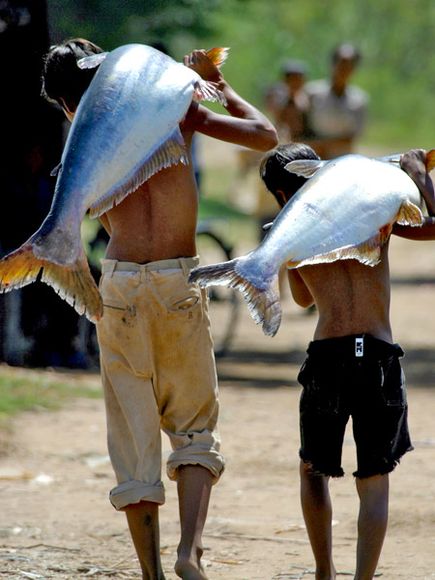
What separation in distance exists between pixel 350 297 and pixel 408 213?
1.05 feet

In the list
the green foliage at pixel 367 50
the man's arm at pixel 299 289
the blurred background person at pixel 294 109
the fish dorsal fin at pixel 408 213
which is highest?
the green foliage at pixel 367 50

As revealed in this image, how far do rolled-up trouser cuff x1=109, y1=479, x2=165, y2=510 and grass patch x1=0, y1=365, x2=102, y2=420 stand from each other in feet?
10.6

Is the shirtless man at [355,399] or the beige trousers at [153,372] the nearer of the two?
the shirtless man at [355,399]

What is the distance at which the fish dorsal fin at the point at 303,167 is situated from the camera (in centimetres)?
417

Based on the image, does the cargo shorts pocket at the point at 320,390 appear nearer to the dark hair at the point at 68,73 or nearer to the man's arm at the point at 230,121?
the man's arm at the point at 230,121

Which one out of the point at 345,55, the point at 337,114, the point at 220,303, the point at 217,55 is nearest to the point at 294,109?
the point at 337,114

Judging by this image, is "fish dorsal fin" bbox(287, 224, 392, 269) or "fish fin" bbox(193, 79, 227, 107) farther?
"fish fin" bbox(193, 79, 227, 107)

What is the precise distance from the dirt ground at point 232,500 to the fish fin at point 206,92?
5.72 feet

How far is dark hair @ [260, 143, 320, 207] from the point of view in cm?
432

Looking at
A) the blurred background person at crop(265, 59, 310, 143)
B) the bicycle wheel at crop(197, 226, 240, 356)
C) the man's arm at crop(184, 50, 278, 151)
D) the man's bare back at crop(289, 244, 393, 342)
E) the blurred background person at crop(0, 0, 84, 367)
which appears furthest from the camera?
the blurred background person at crop(265, 59, 310, 143)

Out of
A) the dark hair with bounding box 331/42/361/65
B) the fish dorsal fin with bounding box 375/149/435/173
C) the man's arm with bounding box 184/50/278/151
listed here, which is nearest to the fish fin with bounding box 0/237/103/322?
the man's arm with bounding box 184/50/278/151

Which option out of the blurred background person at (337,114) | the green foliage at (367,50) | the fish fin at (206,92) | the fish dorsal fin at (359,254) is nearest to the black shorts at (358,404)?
the fish dorsal fin at (359,254)

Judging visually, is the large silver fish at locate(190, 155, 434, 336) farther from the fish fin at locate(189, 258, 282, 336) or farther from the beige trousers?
the beige trousers

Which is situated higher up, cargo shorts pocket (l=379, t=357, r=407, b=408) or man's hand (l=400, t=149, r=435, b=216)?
man's hand (l=400, t=149, r=435, b=216)
